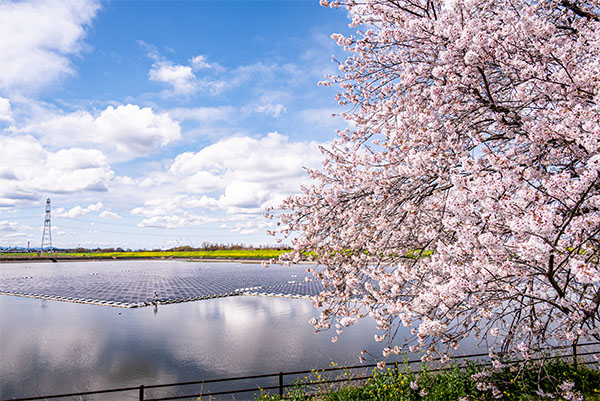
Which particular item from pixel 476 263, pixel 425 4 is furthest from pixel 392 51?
pixel 476 263

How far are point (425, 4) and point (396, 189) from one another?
3.26m

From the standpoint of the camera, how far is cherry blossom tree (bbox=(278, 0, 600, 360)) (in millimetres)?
4004

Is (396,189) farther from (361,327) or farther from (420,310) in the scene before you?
(361,327)

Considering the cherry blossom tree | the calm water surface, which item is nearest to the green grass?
the cherry blossom tree

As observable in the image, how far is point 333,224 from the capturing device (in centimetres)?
701

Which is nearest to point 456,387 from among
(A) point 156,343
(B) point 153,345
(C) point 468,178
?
(C) point 468,178

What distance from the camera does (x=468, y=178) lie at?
4668 mm

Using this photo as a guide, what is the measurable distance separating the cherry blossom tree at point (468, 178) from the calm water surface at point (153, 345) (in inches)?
283

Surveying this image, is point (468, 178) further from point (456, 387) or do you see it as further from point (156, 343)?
point (156, 343)

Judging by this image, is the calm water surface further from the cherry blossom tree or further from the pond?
the cherry blossom tree

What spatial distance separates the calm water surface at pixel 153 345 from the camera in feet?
41.1

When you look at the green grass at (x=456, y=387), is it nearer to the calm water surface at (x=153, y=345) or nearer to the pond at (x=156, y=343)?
the pond at (x=156, y=343)

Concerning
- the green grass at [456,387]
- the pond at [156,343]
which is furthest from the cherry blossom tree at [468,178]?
the pond at [156,343]

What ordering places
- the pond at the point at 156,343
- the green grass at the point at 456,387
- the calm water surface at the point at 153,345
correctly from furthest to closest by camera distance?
1. the calm water surface at the point at 153,345
2. the pond at the point at 156,343
3. the green grass at the point at 456,387
